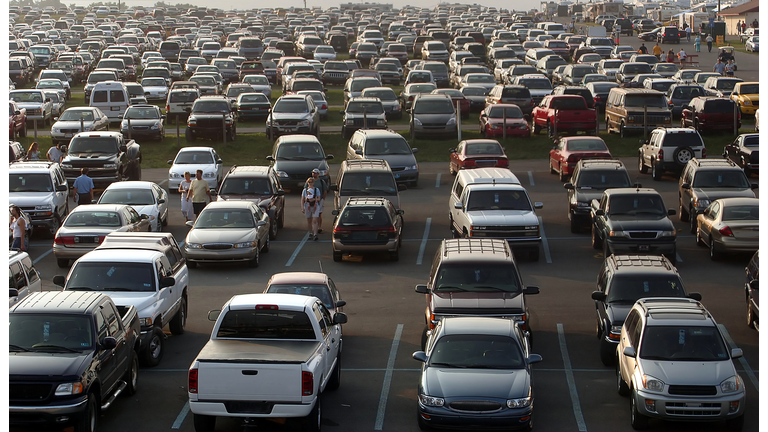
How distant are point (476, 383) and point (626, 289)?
5152 millimetres

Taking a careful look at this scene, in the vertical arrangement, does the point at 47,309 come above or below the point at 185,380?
above

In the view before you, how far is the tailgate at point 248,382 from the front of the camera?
12.3m

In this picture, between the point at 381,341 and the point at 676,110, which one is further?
the point at 676,110

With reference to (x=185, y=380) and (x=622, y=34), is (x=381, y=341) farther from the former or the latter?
(x=622, y=34)

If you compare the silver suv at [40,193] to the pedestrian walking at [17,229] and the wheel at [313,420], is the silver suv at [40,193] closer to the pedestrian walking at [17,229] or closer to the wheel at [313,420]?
the pedestrian walking at [17,229]

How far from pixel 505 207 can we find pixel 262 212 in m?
6.02

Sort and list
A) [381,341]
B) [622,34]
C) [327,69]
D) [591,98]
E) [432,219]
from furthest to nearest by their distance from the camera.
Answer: [622,34] < [327,69] < [591,98] < [432,219] < [381,341]

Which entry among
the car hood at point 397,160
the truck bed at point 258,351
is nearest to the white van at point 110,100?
the car hood at point 397,160

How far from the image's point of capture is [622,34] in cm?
10500

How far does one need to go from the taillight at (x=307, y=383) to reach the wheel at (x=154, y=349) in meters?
4.73

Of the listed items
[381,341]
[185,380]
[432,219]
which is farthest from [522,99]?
[185,380]

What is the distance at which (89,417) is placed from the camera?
42.5 feet

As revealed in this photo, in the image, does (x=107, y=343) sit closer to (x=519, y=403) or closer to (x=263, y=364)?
(x=263, y=364)

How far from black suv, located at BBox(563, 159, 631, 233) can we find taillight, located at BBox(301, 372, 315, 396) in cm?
1584
